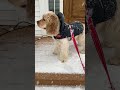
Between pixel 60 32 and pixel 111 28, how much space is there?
0.21 meters

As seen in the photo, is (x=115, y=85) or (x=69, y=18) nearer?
(x=69, y=18)

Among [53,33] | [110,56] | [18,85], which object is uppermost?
[53,33]

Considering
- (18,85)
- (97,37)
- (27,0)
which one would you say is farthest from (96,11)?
(18,85)

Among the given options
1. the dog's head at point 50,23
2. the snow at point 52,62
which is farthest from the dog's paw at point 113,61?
the dog's head at point 50,23

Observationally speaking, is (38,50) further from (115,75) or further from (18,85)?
(115,75)

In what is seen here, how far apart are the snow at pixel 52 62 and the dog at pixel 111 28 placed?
13cm

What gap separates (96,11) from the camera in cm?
121

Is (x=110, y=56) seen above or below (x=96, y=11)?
below

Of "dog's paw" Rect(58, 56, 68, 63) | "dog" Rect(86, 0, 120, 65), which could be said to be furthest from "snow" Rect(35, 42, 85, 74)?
"dog" Rect(86, 0, 120, 65)

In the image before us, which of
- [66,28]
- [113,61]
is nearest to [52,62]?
[66,28]

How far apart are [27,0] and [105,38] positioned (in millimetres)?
352

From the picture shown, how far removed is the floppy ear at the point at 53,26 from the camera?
1164 mm

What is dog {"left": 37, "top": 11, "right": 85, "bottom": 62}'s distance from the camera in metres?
1.17

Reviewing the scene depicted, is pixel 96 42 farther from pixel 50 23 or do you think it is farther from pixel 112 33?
pixel 50 23
